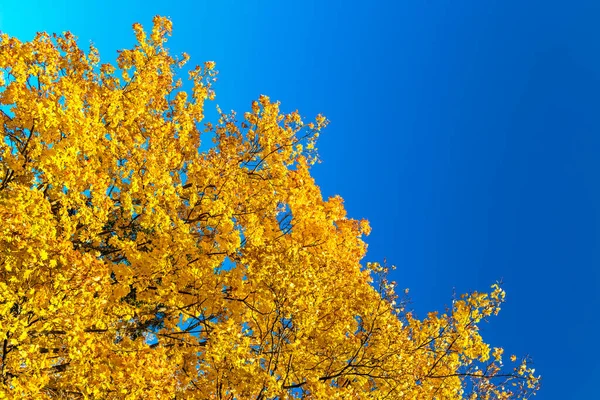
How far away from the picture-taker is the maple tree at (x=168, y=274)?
790cm

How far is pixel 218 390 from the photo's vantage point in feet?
33.4

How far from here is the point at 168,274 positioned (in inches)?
453

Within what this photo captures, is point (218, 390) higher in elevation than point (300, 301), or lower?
lower

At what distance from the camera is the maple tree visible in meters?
7.90

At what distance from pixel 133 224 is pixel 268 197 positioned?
4.30 metres

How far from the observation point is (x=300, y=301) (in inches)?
365

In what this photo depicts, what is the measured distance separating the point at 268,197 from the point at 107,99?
5.77m

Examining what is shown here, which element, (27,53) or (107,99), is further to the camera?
(107,99)

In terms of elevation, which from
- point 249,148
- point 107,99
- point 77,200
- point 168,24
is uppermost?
point 168,24

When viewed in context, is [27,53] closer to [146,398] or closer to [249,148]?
[249,148]

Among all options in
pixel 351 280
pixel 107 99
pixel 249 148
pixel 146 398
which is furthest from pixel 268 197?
pixel 146 398

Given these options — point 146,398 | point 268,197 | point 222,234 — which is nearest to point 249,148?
point 268,197

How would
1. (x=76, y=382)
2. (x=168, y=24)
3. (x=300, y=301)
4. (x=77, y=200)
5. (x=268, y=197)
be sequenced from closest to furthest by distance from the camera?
(x=76, y=382) < (x=300, y=301) < (x=77, y=200) < (x=268, y=197) < (x=168, y=24)

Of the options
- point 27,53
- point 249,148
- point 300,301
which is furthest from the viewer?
point 249,148
